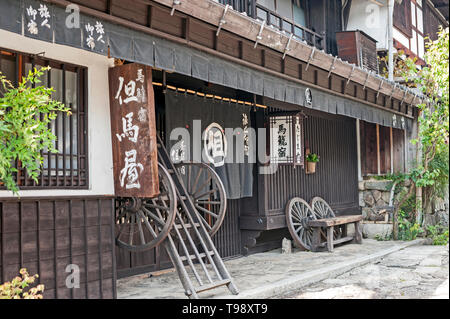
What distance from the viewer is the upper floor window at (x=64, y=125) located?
274 inches

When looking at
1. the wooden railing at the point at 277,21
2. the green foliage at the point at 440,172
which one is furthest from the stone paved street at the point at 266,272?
the wooden railing at the point at 277,21

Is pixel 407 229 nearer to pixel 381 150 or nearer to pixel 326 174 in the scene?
pixel 326 174

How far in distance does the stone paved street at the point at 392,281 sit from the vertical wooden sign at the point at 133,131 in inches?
129

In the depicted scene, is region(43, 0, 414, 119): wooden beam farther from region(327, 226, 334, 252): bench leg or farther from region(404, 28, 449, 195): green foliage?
region(327, 226, 334, 252): bench leg

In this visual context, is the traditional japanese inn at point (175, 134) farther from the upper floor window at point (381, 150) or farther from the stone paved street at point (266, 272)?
the upper floor window at point (381, 150)

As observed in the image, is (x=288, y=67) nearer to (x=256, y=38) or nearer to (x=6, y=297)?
(x=256, y=38)

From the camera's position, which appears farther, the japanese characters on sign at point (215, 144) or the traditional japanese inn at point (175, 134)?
the japanese characters on sign at point (215, 144)

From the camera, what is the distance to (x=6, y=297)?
227 inches

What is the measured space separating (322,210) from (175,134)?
6874mm

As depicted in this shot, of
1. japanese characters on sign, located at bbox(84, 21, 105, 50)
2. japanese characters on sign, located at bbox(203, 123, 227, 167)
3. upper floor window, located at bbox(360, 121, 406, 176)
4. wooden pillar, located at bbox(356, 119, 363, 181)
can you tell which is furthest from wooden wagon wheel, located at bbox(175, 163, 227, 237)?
upper floor window, located at bbox(360, 121, 406, 176)

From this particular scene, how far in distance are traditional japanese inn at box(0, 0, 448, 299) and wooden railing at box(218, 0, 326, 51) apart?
0.06 m

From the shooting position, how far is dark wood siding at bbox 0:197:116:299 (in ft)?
21.7
